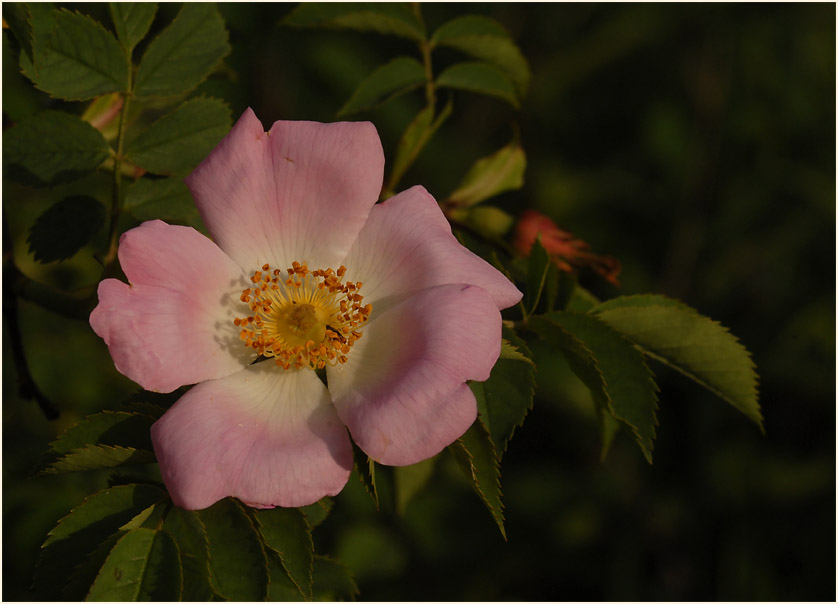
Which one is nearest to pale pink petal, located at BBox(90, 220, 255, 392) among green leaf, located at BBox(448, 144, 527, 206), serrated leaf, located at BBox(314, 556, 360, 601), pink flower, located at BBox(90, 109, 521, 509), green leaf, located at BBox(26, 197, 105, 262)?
pink flower, located at BBox(90, 109, 521, 509)

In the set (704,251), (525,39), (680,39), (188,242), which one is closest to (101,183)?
(188,242)

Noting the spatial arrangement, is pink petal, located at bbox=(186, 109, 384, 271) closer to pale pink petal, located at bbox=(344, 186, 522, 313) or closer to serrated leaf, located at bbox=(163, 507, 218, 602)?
pale pink petal, located at bbox=(344, 186, 522, 313)

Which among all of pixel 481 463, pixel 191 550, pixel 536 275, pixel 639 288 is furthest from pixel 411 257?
pixel 639 288

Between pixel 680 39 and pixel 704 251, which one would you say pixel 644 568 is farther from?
pixel 680 39

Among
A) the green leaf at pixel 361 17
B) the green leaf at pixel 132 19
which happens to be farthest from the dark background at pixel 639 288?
the green leaf at pixel 132 19

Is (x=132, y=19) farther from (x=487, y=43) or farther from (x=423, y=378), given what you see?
(x=423, y=378)

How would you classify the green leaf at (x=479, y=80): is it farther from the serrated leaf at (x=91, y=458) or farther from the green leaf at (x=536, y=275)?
the serrated leaf at (x=91, y=458)
